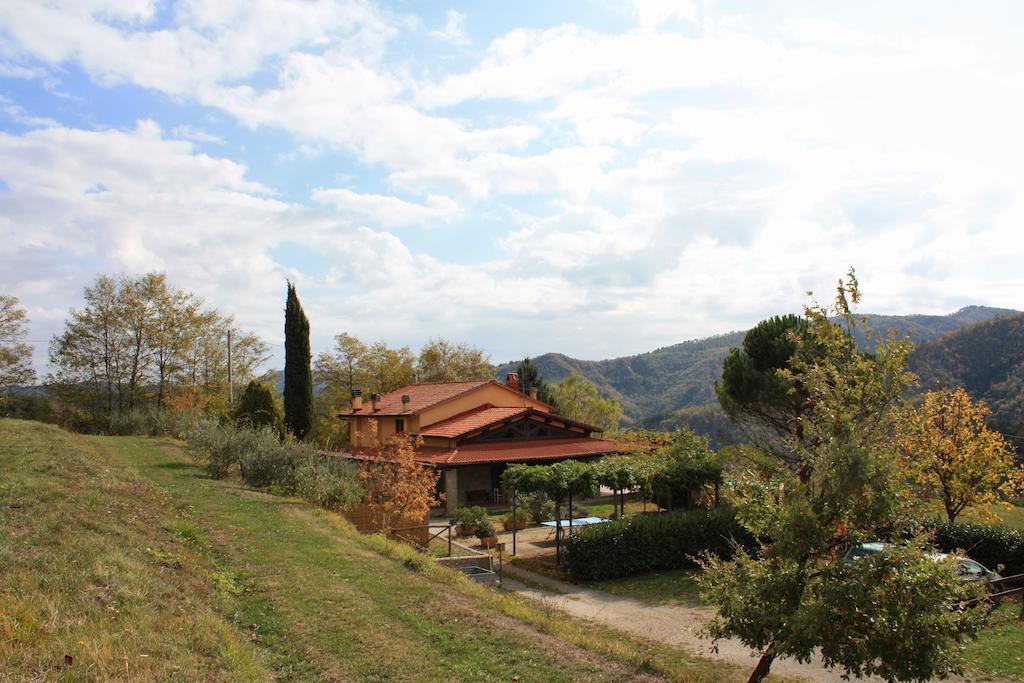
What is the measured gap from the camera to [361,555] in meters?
15.6

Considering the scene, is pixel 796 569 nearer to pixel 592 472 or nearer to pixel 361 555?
pixel 361 555

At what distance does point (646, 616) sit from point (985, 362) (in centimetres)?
7444

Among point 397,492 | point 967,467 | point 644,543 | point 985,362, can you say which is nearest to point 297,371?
point 397,492

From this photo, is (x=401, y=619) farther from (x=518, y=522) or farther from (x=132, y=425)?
(x=132, y=425)

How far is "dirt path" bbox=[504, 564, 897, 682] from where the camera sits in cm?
1265

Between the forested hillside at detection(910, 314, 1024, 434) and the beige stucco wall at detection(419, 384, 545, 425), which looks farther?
the forested hillside at detection(910, 314, 1024, 434)

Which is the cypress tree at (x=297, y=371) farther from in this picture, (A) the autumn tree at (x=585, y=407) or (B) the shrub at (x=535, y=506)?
(A) the autumn tree at (x=585, y=407)

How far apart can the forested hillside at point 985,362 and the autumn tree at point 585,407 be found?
3073cm

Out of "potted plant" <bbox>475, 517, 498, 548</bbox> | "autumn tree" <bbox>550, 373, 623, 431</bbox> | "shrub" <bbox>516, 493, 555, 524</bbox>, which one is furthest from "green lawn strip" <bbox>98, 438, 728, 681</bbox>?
"autumn tree" <bbox>550, 373, 623, 431</bbox>

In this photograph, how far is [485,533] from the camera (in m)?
25.4

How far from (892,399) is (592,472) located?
1630 cm

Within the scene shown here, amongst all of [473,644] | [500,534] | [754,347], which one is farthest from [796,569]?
[500,534]

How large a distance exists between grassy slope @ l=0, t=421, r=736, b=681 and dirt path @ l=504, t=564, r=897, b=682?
1.02m

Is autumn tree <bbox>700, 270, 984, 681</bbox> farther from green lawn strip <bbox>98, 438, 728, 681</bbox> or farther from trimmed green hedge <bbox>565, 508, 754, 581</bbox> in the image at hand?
trimmed green hedge <bbox>565, 508, 754, 581</bbox>
